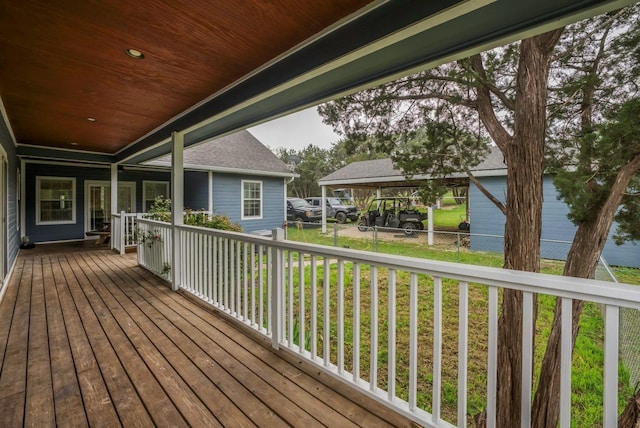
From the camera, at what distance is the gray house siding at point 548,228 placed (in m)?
7.50

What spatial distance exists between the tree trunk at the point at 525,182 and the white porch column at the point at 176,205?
3948 millimetres

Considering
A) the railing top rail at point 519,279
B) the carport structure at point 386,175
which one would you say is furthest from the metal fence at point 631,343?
the carport structure at point 386,175

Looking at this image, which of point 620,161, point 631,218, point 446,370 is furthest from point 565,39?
point 446,370

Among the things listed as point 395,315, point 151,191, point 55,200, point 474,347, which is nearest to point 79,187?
point 55,200

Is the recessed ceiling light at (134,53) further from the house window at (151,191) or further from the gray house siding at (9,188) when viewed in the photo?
the house window at (151,191)

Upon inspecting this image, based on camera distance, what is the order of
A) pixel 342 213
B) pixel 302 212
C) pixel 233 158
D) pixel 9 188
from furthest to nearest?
1. pixel 342 213
2. pixel 302 212
3. pixel 233 158
4. pixel 9 188

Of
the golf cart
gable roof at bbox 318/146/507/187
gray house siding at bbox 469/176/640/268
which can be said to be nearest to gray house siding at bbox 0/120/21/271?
gray house siding at bbox 469/176/640/268

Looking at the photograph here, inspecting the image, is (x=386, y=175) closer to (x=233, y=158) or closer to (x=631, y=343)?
(x=233, y=158)

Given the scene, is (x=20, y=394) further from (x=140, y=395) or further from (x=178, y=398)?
(x=178, y=398)

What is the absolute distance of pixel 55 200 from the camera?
29.5 ft

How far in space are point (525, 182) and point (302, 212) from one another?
46.1 feet

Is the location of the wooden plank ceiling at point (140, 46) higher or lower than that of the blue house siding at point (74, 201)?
higher

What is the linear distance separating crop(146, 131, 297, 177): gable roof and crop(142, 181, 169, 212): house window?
1.55 m

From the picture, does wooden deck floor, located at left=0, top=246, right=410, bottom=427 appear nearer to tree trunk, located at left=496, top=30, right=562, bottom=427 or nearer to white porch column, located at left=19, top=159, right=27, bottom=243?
tree trunk, located at left=496, top=30, right=562, bottom=427
